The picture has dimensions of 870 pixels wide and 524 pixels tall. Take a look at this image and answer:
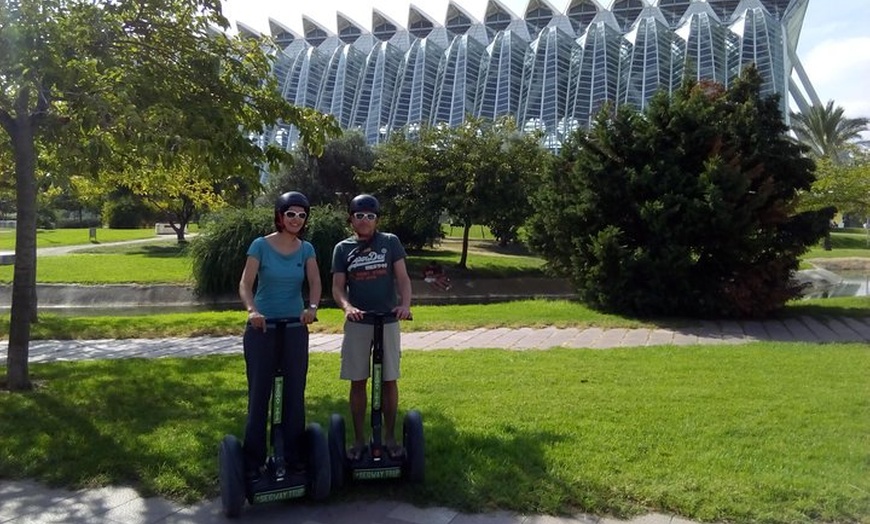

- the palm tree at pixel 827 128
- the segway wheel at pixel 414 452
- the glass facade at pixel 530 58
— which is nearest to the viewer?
the segway wheel at pixel 414 452

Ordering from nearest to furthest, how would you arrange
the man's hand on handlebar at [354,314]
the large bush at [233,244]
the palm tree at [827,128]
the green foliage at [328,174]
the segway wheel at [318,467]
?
the segway wheel at [318,467], the man's hand on handlebar at [354,314], the large bush at [233,244], the green foliage at [328,174], the palm tree at [827,128]

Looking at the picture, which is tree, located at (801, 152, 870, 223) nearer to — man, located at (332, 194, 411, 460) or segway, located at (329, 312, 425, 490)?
man, located at (332, 194, 411, 460)

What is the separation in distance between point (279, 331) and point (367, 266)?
701mm

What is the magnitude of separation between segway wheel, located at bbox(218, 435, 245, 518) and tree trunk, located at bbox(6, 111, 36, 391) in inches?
171

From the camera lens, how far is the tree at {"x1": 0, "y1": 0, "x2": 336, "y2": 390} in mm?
6344

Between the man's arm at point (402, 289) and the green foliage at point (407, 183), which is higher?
the green foliage at point (407, 183)

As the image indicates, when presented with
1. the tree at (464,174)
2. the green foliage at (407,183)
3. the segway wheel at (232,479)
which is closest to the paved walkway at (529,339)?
the segway wheel at (232,479)

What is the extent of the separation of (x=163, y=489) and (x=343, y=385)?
2962 millimetres

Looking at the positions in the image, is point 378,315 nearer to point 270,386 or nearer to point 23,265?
point 270,386

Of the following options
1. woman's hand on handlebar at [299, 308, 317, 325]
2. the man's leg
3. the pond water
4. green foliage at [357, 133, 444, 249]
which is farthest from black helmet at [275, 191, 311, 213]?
green foliage at [357, 133, 444, 249]

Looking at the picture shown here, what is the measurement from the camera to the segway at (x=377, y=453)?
4238 millimetres

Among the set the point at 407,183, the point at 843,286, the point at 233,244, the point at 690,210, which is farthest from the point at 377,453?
the point at 843,286

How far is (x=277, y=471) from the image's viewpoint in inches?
158

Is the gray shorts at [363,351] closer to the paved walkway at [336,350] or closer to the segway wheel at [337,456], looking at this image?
the segway wheel at [337,456]
